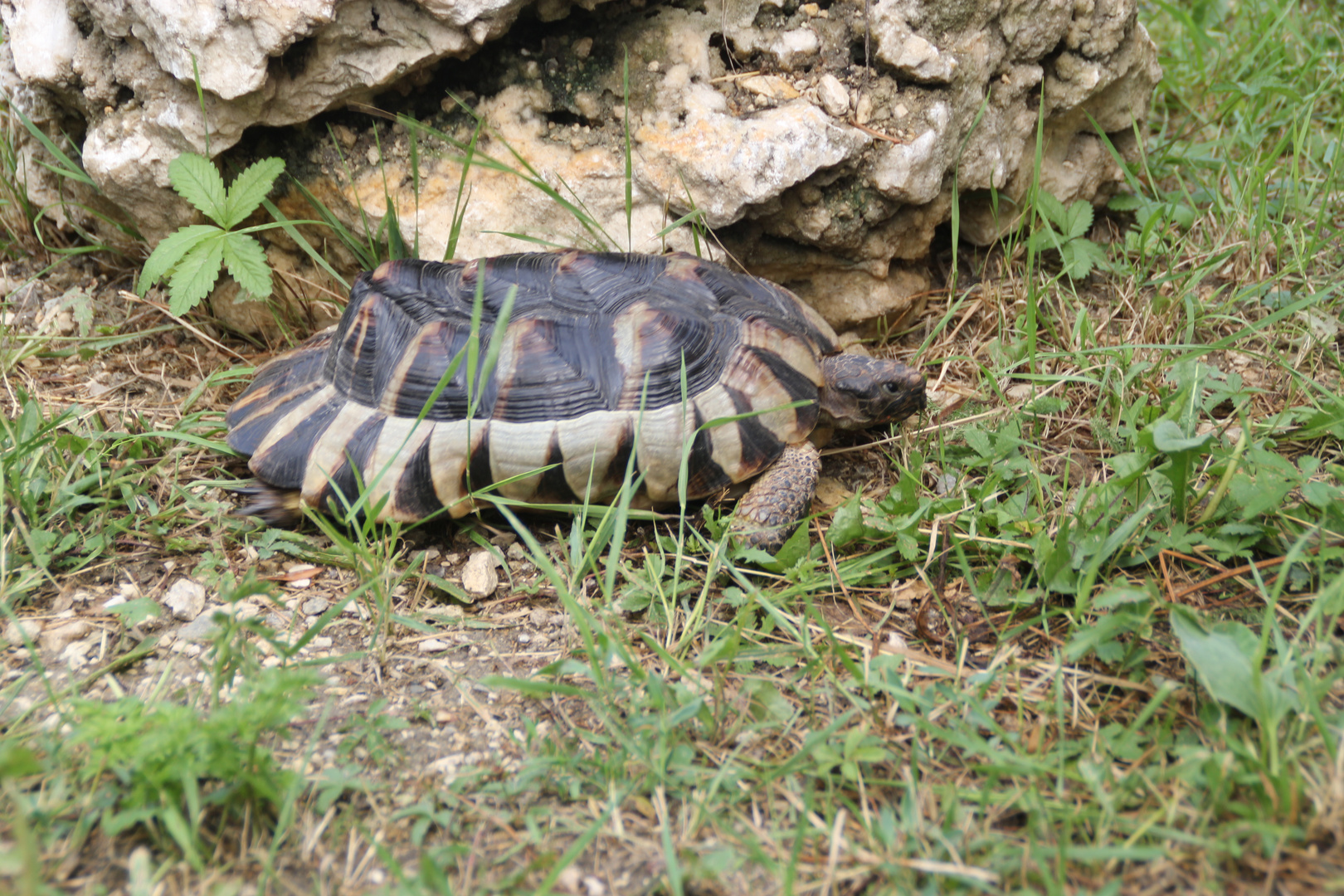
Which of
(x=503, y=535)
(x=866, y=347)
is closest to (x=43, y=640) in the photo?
(x=503, y=535)

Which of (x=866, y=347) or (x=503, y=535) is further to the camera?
(x=866, y=347)

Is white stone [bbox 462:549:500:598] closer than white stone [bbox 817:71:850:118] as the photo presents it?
Yes

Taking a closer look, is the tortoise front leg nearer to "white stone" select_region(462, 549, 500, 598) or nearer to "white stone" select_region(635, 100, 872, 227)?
"white stone" select_region(462, 549, 500, 598)

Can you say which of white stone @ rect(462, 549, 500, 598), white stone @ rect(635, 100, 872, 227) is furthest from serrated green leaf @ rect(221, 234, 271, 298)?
white stone @ rect(635, 100, 872, 227)

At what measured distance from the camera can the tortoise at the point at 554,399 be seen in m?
2.33

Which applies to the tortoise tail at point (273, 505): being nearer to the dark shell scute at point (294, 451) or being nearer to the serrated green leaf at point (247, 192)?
the dark shell scute at point (294, 451)

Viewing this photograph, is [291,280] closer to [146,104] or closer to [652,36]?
[146,104]

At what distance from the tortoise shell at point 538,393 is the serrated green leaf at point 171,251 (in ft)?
1.50

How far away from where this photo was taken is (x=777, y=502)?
7.63 ft

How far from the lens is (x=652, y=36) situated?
284 cm

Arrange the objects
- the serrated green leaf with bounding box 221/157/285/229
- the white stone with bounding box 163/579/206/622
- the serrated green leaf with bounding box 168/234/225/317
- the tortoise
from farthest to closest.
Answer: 1. the serrated green leaf with bounding box 221/157/285/229
2. the serrated green leaf with bounding box 168/234/225/317
3. the tortoise
4. the white stone with bounding box 163/579/206/622

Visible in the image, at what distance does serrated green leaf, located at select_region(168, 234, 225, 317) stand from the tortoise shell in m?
0.33

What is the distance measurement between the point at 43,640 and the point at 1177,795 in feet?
7.74

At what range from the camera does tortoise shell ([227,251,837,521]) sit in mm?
2330
